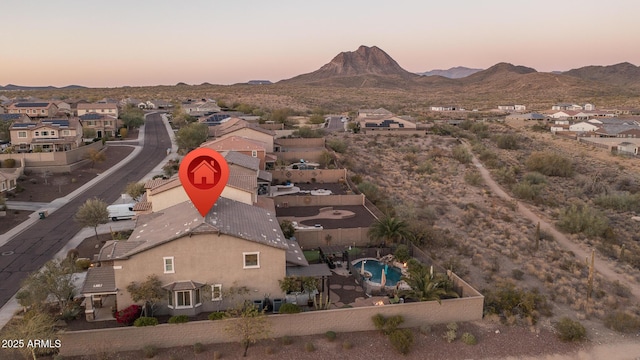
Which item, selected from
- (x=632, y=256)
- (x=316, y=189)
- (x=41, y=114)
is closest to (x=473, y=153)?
(x=316, y=189)

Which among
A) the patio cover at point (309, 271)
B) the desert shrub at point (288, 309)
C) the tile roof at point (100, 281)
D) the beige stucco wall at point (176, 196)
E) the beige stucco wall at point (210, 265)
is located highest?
the beige stucco wall at point (176, 196)

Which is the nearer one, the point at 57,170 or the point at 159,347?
the point at 159,347

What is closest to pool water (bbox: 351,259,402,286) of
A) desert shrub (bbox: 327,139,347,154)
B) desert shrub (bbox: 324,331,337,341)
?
desert shrub (bbox: 324,331,337,341)

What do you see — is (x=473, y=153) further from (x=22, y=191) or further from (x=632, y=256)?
(x=22, y=191)

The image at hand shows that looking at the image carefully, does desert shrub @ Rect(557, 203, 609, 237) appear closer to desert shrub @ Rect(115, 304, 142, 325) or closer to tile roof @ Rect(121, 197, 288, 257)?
tile roof @ Rect(121, 197, 288, 257)

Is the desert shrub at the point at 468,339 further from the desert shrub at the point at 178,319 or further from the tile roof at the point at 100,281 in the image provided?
the tile roof at the point at 100,281

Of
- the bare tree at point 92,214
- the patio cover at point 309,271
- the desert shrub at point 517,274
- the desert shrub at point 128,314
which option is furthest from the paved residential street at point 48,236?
the desert shrub at point 517,274
